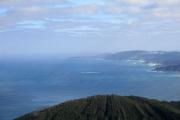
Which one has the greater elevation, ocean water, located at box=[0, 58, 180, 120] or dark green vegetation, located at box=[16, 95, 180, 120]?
dark green vegetation, located at box=[16, 95, 180, 120]

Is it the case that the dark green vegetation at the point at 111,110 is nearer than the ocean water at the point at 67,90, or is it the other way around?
the dark green vegetation at the point at 111,110

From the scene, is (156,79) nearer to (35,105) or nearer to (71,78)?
(71,78)

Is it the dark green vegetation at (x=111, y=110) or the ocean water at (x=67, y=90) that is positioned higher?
the dark green vegetation at (x=111, y=110)

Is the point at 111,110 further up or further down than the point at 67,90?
further up

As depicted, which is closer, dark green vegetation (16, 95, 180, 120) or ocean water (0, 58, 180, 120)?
dark green vegetation (16, 95, 180, 120)

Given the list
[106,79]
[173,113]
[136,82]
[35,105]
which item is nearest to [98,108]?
[173,113]

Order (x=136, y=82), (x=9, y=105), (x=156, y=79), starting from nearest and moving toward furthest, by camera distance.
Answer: (x=9, y=105) < (x=136, y=82) < (x=156, y=79)

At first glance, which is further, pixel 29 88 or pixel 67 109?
pixel 29 88

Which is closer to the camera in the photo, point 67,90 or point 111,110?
point 111,110
